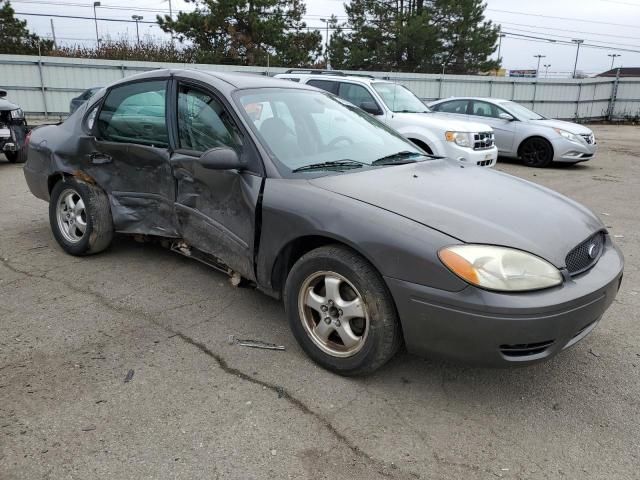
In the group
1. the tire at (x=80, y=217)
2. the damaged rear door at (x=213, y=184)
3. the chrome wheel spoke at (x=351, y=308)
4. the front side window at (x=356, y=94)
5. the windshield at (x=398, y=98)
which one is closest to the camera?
the chrome wheel spoke at (x=351, y=308)

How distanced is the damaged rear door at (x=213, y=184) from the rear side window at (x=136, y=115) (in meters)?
0.20

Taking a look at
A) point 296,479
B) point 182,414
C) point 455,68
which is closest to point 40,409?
point 182,414

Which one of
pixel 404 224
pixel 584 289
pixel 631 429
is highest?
pixel 404 224

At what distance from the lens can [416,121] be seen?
8.75 meters

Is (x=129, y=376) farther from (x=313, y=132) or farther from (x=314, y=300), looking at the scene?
(x=313, y=132)

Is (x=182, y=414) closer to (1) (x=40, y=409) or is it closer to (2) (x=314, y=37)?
(1) (x=40, y=409)

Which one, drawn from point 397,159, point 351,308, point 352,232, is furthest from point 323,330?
point 397,159

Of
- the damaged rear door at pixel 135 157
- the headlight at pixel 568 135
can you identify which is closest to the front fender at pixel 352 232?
the damaged rear door at pixel 135 157

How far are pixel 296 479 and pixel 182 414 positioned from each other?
721 mm

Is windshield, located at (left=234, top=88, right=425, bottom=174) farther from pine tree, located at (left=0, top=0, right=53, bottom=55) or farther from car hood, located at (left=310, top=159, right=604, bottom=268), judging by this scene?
pine tree, located at (left=0, top=0, right=53, bottom=55)

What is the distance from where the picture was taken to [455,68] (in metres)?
34.0

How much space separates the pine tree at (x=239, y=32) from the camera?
29.8 m

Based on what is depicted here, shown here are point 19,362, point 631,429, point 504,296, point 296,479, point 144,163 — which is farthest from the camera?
point 144,163

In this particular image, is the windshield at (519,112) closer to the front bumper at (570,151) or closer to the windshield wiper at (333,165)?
the front bumper at (570,151)
